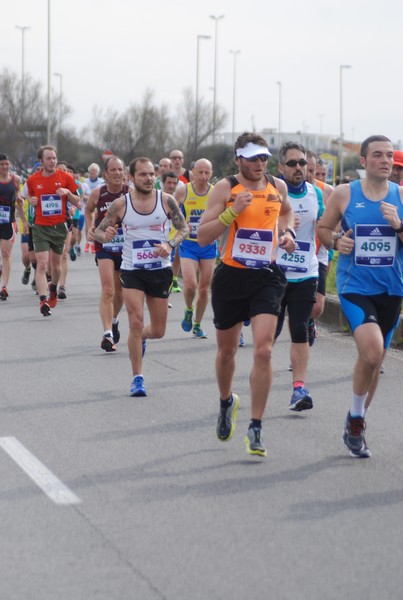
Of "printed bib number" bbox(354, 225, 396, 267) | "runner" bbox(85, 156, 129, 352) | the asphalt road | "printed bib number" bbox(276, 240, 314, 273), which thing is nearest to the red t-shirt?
"runner" bbox(85, 156, 129, 352)

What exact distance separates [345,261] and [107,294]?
507 centimetres

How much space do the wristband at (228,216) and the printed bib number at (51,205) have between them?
29.3ft

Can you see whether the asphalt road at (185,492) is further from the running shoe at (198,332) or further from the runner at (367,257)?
the running shoe at (198,332)

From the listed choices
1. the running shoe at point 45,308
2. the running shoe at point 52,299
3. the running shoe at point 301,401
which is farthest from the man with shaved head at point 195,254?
the running shoe at point 301,401

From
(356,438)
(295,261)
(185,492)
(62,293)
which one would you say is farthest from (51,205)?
(185,492)

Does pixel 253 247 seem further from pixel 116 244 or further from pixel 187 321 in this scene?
pixel 187 321

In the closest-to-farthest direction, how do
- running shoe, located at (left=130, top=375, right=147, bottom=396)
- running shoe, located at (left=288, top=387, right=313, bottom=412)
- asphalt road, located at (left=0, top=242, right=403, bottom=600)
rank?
asphalt road, located at (left=0, top=242, right=403, bottom=600), running shoe, located at (left=288, top=387, right=313, bottom=412), running shoe, located at (left=130, top=375, right=147, bottom=396)

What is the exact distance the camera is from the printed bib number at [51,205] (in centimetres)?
1616

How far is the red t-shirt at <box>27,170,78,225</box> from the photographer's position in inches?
634

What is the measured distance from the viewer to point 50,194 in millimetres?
16125

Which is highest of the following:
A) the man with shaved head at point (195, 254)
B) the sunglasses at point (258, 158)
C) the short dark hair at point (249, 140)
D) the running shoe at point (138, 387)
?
the short dark hair at point (249, 140)

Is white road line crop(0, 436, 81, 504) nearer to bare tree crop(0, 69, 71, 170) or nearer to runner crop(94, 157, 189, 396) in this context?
runner crop(94, 157, 189, 396)

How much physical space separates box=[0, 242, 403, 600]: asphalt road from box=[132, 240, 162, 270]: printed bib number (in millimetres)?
1015

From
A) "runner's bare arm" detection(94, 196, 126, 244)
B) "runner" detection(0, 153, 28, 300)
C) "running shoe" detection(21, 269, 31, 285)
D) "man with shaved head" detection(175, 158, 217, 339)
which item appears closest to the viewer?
"runner's bare arm" detection(94, 196, 126, 244)
